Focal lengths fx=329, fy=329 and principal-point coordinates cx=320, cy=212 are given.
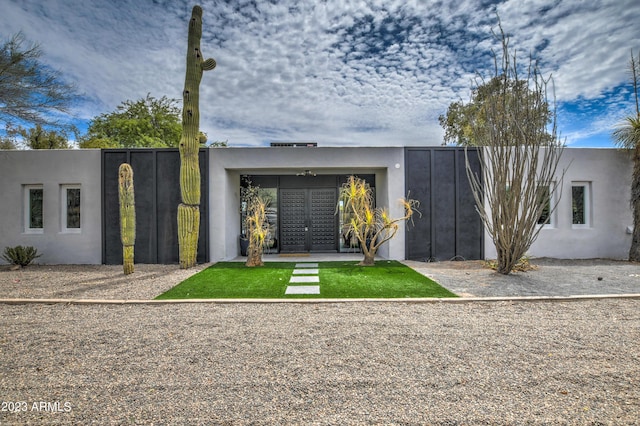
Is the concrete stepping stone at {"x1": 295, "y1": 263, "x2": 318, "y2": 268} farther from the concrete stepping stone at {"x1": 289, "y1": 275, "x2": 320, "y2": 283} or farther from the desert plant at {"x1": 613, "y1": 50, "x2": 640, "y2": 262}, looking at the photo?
the desert plant at {"x1": 613, "y1": 50, "x2": 640, "y2": 262}

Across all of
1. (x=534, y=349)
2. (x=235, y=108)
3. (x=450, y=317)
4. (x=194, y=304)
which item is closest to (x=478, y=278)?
(x=450, y=317)

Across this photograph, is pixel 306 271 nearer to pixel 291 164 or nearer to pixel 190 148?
pixel 291 164

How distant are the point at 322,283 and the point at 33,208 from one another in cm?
910

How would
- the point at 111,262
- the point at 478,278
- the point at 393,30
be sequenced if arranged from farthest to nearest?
the point at 393,30
the point at 111,262
the point at 478,278

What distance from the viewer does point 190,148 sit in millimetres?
8312

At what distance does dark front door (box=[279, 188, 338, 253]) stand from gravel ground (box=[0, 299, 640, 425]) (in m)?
7.12

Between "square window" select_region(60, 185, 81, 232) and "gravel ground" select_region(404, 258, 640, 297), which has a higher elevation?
"square window" select_region(60, 185, 81, 232)

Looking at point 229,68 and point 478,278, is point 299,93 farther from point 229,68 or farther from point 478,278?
point 478,278

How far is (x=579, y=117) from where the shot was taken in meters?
12.0

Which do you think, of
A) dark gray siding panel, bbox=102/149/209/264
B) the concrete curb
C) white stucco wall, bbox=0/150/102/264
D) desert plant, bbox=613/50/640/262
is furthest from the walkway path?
desert plant, bbox=613/50/640/262

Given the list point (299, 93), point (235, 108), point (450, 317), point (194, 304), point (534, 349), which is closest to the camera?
point (534, 349)

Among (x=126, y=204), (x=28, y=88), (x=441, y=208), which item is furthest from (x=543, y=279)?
(x=28, y=88)

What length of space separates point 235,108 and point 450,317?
14.7 metres

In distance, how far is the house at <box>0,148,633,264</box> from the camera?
364 inches
